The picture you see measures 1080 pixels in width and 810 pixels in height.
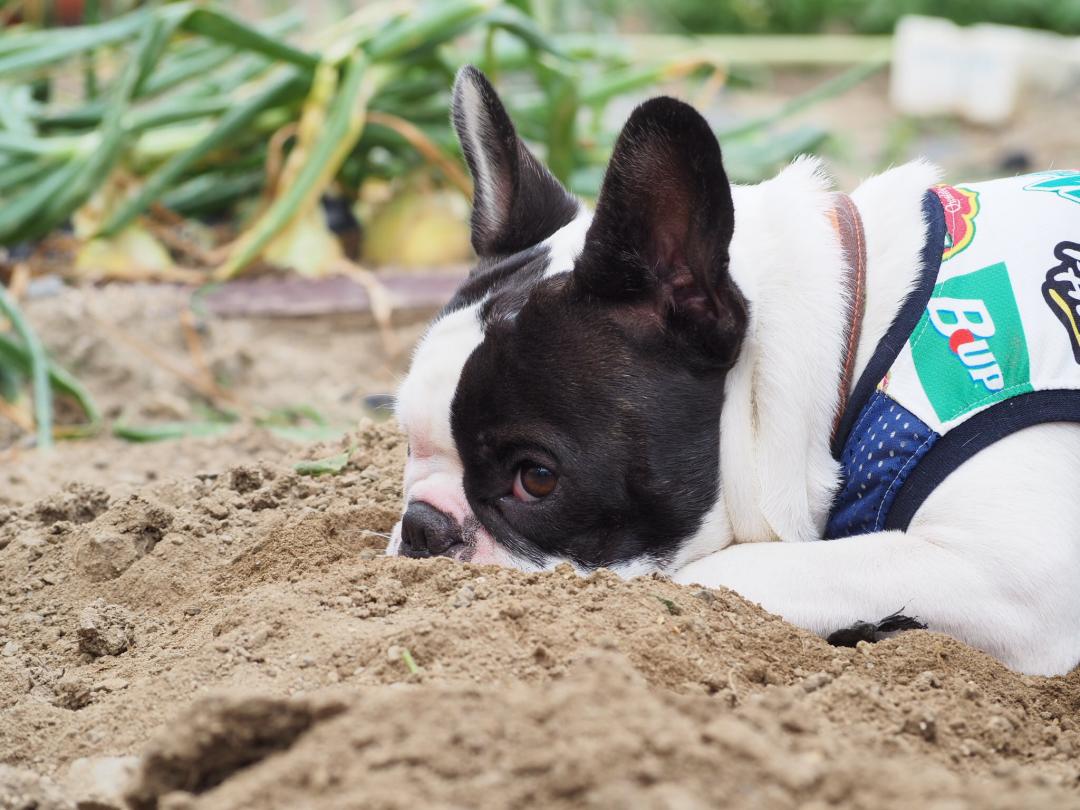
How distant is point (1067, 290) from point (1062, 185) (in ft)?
0.95

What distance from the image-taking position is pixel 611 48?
581 cm

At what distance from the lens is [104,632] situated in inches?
79.8

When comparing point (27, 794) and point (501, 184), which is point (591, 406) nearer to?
point (501, 184)

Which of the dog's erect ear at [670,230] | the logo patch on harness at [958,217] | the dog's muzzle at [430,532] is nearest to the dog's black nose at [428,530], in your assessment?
the dog's muzzle at [430,532]

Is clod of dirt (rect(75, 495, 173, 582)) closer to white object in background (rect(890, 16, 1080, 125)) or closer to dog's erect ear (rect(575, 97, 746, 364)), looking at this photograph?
dog's erect ear (rect(575, 97, 746, 364))

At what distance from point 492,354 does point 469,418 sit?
109 millimetres

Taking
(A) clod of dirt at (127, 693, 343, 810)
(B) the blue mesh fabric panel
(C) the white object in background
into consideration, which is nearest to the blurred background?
(B) the blue mesh fabric panel

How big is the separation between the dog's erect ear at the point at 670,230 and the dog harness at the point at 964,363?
25 cm

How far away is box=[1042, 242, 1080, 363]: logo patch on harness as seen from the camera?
2029 mm

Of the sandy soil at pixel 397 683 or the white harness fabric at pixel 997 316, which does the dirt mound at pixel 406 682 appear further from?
the white harness fabric at pixel 997 316

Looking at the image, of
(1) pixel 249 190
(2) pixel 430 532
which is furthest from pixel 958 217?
(1) pixel 249 190

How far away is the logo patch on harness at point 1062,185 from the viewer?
7.33ft

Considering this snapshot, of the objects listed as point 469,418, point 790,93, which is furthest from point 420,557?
point 790,93

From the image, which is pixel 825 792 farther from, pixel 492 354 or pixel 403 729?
pixel 492 354
